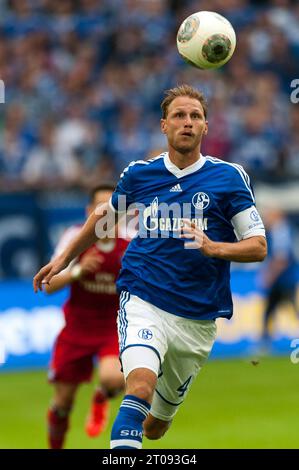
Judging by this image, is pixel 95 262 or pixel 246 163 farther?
pixel 246 163

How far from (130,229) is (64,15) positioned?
1143 cm

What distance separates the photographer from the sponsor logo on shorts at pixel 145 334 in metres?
7.11

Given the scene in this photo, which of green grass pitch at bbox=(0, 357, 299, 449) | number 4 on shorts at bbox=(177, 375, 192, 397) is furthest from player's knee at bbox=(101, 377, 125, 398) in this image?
number 4 on shorts at bbox=(177, 375, 192, 397)

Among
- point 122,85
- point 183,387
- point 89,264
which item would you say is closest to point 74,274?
point 89,264

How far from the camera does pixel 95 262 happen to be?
938 cm

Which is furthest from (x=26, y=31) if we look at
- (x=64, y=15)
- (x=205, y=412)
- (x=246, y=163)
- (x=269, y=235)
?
(x=205, y=412)

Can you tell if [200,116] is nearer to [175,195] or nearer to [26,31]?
[175,195]

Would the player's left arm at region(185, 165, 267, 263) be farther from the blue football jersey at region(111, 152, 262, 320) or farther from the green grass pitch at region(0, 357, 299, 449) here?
the green grass pitch at region(0, 357, 299, 449)

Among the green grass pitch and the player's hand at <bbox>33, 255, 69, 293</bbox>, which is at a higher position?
→ the player's hand at <bbox>33, 255, 69, 293</bbox>

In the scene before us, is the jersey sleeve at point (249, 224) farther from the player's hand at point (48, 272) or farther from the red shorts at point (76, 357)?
the red shorts at point (76, 357)

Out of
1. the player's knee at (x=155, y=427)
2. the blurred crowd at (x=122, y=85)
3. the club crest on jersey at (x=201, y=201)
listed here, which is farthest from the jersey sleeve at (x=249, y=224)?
the blurred crowd at (x=122, y=85)

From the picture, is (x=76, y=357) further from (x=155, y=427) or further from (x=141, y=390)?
(x=141, y=390)

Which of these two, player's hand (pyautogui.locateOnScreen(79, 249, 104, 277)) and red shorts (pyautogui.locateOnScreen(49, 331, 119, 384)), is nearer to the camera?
player's hand (pyautogui.locateOnScreen(79, 249, 104, 277))

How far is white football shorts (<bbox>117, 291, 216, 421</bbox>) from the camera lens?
7.06 m
